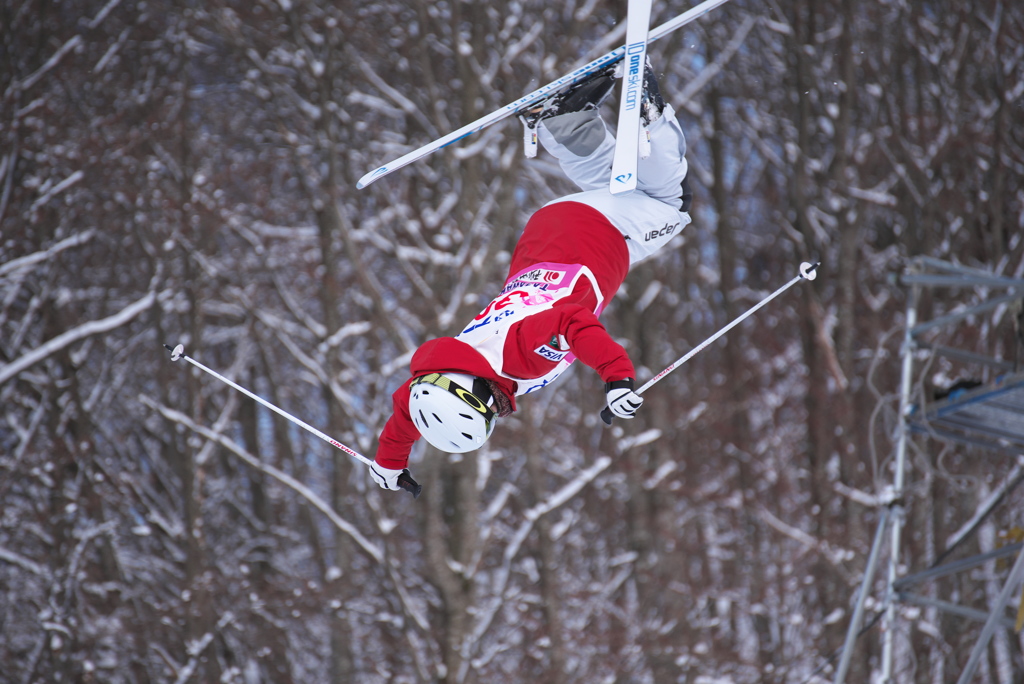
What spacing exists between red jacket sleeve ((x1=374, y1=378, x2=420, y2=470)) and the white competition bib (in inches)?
13.0

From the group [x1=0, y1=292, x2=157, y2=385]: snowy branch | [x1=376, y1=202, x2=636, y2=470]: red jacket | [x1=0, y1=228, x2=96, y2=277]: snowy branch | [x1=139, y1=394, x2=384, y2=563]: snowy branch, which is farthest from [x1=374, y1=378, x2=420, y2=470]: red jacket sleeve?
[x1=0, y1=228, x2=96, y2=277]: snowy branch

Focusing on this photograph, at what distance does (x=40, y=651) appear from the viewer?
8.87m

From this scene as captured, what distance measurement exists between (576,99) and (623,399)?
1.20 metres

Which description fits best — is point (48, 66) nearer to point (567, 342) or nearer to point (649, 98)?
point (649, 98)

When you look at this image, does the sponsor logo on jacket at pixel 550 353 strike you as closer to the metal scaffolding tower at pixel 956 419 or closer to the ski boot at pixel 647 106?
the ski boot at pixel 647 106

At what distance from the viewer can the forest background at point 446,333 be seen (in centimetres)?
Answer: 910

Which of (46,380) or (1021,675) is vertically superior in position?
(46,380)

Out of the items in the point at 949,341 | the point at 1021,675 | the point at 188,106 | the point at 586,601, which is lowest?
the point at 1021,675

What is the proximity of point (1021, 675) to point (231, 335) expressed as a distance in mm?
8562

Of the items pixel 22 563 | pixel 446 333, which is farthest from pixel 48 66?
pixel 446 333

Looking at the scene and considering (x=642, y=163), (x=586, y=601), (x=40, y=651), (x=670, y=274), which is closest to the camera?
(x=642, y=163)

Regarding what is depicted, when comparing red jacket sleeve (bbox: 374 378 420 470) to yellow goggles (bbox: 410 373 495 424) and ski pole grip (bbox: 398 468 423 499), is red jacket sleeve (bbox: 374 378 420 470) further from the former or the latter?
yellow goggles (bbox: 410 373 495 424)

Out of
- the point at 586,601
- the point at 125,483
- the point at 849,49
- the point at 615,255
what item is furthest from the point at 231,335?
the point at 615,255

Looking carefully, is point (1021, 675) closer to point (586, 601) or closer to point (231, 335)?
point (586, 601)
